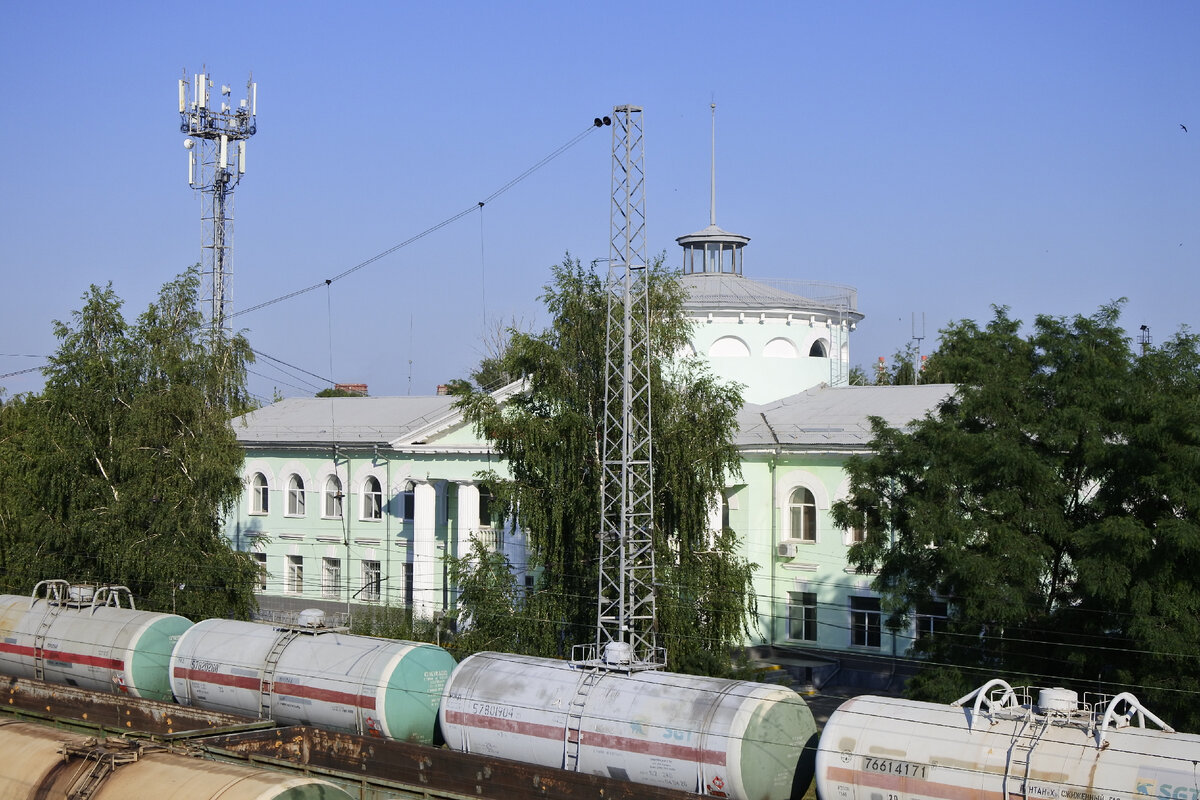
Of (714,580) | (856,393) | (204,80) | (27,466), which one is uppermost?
(204,80)

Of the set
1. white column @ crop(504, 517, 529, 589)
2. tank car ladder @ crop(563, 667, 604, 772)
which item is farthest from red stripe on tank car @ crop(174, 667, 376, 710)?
white column @ crop(504, 517, 529, 589)

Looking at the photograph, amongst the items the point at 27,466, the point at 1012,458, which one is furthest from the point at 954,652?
the point at 27,466

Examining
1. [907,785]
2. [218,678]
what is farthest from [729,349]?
[907,785]

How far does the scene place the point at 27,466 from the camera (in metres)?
41.9

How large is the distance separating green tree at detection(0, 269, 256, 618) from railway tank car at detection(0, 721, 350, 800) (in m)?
21.9

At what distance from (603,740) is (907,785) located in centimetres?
562

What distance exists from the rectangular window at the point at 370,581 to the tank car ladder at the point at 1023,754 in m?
32.3

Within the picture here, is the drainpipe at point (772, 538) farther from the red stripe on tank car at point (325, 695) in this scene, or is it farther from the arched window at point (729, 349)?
the red stripe on tank car at point (325, 695)

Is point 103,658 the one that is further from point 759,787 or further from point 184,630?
point 759,787

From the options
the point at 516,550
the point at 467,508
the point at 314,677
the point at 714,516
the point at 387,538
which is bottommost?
the point at 314,677

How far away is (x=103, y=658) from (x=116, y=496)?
11842mm

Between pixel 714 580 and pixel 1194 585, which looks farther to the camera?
pixel 714 580

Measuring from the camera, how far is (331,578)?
47344 millimetres

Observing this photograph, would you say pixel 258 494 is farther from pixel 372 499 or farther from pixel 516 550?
pixel 516 550
